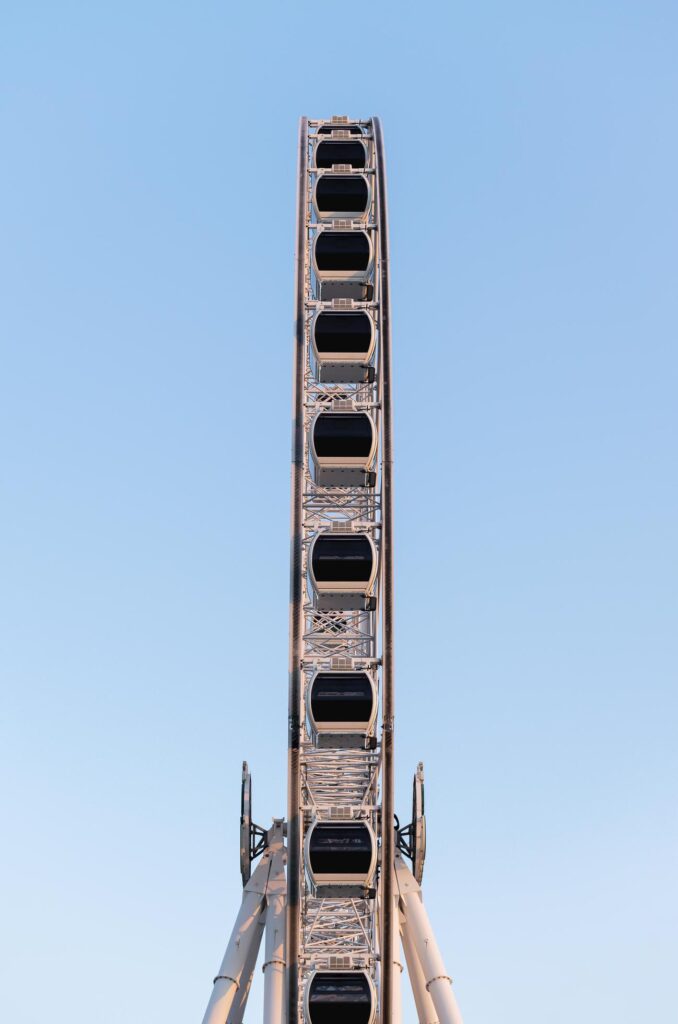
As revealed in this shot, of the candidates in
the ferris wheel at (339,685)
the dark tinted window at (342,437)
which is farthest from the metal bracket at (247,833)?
the dark tinted window at (342,437)

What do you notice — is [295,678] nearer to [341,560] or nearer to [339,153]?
[341,560]

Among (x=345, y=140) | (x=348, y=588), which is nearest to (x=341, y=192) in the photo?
(x=345, y=140)

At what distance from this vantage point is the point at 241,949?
2228 inches

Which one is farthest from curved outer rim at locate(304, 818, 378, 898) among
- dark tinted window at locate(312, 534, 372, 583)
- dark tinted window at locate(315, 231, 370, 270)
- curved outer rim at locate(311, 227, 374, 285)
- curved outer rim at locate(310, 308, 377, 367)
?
Result: dark tinted window at locate(315, 231, 370, 270)

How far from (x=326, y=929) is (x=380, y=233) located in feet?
72.8

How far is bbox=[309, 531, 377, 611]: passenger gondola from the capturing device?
2151 inches

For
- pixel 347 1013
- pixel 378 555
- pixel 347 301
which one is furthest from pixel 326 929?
pixel 347 301

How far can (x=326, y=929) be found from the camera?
51.8m

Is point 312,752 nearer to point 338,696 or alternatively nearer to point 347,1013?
point 338,696

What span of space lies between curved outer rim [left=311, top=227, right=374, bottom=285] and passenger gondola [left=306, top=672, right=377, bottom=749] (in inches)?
586

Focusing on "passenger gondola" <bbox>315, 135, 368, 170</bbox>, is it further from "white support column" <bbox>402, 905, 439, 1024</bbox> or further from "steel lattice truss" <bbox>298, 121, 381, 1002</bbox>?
"white support column" <bbox>402, 905, 439, 1024</bbox>

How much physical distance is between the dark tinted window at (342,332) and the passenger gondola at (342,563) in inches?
283

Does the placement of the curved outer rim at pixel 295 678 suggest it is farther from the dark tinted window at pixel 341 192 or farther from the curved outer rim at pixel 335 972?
the dark tinted window at pixel 341 192

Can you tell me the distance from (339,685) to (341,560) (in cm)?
405
